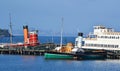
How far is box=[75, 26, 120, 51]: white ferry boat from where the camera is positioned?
13738 centimetres

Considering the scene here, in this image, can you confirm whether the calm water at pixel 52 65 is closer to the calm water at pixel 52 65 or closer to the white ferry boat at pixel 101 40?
the calm water at pixel 52 65

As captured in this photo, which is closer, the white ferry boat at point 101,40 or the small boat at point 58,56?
the small boat at point 58,56

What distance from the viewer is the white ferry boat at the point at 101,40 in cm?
13738

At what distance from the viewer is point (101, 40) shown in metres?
139

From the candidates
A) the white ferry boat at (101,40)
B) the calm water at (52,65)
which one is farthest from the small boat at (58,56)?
the white ferry boat at (101,40)

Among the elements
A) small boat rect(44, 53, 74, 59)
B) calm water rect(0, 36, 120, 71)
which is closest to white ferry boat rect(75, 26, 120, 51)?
small boat rect(44, 53, 74, 59)

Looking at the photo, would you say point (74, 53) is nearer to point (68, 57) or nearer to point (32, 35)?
point (68, 57)

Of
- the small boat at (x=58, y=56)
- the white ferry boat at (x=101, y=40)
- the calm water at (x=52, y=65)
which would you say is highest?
the white ferry boat at (x=101, y=40)

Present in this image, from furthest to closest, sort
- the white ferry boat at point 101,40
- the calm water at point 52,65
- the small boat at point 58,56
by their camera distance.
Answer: the white ferry boat at point 101,40, the small boat at point 58,56, the calm water at point 52,65

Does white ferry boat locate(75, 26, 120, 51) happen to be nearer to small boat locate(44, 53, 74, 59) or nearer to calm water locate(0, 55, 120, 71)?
small boat locate(44, 53, 74, 59)

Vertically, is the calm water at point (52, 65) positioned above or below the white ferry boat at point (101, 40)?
below

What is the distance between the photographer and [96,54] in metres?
132

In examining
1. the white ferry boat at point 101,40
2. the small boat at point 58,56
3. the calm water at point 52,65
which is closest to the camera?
the calm water at point 52,65

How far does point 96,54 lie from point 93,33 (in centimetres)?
1154
